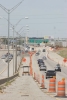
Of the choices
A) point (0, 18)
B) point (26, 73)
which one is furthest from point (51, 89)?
point (26, 73)

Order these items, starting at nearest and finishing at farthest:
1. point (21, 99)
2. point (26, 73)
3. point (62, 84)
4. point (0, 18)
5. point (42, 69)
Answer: point (21, 99), point (62, 84), point (0, 18), point (26, 73), point (42, 69)

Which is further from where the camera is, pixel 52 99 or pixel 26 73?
pixel 26 73

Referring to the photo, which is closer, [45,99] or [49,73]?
[45,99]

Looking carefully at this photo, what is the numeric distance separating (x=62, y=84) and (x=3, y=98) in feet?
14.0

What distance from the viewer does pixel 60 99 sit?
18969 millimetres

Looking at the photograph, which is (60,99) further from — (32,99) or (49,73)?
(49,73)

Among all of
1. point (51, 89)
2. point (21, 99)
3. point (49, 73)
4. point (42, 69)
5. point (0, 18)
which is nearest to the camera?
point (21, 99)

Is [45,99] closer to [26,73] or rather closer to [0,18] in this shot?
[0,18]

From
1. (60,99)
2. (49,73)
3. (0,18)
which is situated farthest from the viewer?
(49,73)

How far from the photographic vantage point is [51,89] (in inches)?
1003

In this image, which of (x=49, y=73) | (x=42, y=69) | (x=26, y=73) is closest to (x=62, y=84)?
(x=49, y=73)

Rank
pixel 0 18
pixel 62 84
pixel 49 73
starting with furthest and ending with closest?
pixel 49 73 → pixel 0 18 → pixel 62 84

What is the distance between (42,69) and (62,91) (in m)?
62.1

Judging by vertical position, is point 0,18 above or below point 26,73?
above
